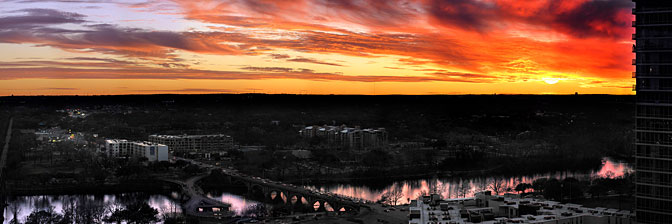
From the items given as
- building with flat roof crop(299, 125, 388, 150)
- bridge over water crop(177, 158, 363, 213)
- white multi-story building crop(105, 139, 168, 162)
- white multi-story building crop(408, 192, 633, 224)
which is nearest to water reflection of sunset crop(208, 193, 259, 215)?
bridge over water crop(177, 158, 363, 213)

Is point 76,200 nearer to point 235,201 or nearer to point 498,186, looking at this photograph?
point 235,201

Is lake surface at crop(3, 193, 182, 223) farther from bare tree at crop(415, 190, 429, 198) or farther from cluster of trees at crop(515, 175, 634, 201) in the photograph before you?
cluster of trees at crop(515, 175, 634, 201)

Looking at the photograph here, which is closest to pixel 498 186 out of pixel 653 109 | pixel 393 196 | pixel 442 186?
pixel 442 186

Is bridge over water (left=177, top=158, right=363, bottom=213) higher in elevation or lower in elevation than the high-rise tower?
lower

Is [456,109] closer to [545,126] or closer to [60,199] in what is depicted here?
[545,126]

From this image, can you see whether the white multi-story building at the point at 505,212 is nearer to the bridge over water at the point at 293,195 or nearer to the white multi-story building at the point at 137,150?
the bridge over water at the point at 293,195
